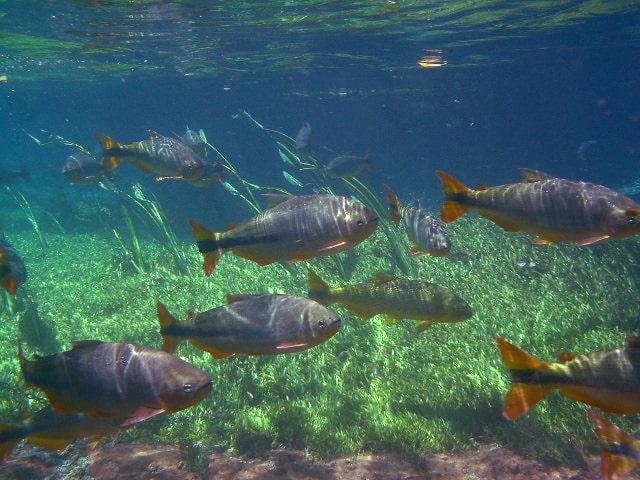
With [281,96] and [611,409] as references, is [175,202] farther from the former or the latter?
[281,96]

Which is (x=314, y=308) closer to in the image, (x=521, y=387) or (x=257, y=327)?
(x=257, y=327)

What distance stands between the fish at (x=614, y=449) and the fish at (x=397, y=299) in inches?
71.1

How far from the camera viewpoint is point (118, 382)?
3031mm

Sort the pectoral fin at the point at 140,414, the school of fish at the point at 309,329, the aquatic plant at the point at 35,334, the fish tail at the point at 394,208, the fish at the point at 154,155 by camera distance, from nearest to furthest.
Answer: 1. the school of fish at the point at 309,329
2. the pectoral fin at the point at 140,414
3. the fish tail at the point at 394,208
4. the fish at the point at 154,155
5. the aquatic plant at the point at 35,334

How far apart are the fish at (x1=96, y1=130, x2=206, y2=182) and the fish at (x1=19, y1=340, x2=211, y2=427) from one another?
3.66 meters

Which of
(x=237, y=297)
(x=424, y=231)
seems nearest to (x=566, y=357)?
(x=424, y=231)

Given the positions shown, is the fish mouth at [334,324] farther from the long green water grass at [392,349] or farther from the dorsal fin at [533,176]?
the long green water grass at [392,349]

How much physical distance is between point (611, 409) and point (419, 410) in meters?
3.16

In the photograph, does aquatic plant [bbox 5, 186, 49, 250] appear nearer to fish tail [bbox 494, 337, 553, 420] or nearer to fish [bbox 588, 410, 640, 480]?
fish tail [bbox 494, 337, 553, 420]

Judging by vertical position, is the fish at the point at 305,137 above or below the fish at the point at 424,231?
above

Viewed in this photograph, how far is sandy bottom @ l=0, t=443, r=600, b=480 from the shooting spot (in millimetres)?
4621

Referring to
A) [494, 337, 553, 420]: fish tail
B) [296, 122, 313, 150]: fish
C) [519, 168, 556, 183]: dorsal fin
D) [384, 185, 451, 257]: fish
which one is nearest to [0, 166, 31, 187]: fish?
[296, 122, 313, 150]: fish

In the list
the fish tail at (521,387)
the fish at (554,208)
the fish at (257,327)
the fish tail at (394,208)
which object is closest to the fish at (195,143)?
the fish tail at (394,208)

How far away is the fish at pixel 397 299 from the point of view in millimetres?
4727
